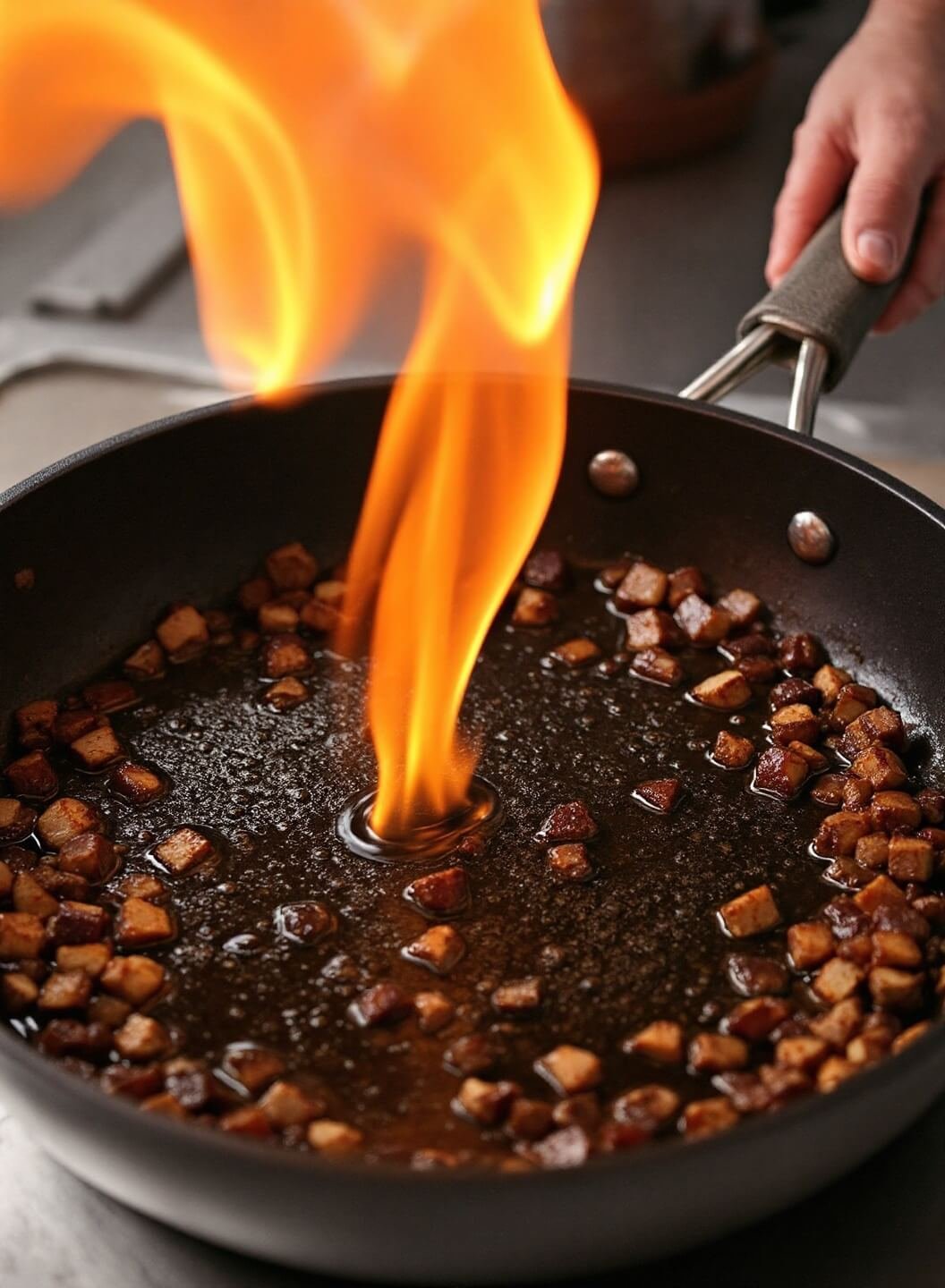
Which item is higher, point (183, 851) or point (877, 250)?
point (877, 250)

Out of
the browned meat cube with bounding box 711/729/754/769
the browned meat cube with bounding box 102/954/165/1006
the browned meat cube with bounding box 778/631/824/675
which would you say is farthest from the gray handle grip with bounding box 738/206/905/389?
the browned meat cube with bounding box 102/954/165/1006

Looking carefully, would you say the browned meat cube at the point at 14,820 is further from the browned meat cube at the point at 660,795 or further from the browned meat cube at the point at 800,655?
the browned meat cube at the point at 800,655

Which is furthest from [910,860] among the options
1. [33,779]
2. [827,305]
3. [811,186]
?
[811,186]

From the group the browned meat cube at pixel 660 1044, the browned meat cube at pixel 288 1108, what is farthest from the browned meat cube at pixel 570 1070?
the browned meat cube at pixel 288 1108

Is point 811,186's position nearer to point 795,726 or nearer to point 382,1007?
point 795,726

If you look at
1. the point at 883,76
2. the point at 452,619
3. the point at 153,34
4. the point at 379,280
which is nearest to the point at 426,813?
the point at 452,619

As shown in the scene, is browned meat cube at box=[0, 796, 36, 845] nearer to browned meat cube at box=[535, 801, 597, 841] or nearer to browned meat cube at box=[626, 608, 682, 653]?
browned meat cube at box=[535, 801, 597, 841]

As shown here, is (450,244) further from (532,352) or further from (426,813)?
(426,813)
